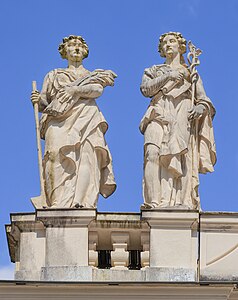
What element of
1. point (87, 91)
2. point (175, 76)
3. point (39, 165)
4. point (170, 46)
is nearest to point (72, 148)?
point (39, 165)

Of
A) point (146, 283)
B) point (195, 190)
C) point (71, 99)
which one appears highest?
point (71, 99)

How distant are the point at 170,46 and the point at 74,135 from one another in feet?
6.77

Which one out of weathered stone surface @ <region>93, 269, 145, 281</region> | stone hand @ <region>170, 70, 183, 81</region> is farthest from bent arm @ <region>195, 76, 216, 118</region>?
weathered stone surface @ <region>93, 269, 145, 281</region>

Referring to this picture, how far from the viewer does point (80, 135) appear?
68.0 feet

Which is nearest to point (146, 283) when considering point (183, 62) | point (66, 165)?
point (66, 165)

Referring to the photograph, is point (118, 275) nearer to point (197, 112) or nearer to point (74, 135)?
point (74, 135)

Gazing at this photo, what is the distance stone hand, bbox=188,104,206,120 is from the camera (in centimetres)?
2088

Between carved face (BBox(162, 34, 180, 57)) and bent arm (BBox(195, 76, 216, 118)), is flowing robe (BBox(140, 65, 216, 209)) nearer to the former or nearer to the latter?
bent arm (BBox(195, 76, 216, 118))

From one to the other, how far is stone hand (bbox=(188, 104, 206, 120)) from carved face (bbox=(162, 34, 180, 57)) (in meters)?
0.98

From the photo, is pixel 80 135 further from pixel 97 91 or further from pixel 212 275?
pixel 212 275

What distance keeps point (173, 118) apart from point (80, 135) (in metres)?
1.36

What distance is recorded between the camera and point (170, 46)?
21438mm

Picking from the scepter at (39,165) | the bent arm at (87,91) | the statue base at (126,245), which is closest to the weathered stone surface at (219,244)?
the statue base at (126,245)

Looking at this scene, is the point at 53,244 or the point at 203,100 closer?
the point at 53,244
